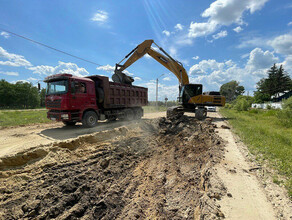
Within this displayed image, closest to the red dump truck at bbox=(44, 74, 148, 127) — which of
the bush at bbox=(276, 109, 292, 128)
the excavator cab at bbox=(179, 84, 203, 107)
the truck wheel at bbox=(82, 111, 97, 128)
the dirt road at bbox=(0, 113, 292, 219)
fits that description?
the truck wheel at bbox=(82, 111, 97, 128)

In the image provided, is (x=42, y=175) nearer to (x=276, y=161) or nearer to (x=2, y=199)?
(x=2, y=199)

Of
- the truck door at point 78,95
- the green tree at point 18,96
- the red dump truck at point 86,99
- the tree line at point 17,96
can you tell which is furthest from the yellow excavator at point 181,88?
the green tree at point 18,96

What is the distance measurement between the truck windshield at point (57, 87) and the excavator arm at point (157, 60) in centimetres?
517

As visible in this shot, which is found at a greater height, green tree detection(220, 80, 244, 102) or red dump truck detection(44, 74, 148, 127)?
green tree detection(220, 80, 244, 102)

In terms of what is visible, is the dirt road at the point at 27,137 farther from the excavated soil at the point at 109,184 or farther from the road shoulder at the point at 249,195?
the road shoulder at the point at 249,195

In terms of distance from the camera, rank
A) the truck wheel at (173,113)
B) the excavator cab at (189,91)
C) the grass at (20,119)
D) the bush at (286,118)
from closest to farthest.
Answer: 1. the grass at (20,119)
2. the bush at (286,118)
3. the truck wheel at (173,113)
4. the excavator cab at (189,91)

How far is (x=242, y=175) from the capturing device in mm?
3451

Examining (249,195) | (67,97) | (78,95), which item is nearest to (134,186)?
(249,195)

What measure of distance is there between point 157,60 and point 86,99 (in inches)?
281

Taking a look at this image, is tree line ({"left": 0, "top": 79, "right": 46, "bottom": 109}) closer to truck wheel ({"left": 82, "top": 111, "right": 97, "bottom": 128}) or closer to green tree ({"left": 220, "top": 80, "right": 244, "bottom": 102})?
truck wheel ({"left": 82, "top": 111, "right": 97, "bottom": 128})

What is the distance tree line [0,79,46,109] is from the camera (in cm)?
4306

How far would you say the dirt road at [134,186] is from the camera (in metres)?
2.44

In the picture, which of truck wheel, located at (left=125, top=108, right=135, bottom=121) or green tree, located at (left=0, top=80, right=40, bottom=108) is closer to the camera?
truck wheel, located at (left=125, top=108, right=135, bottom=121)

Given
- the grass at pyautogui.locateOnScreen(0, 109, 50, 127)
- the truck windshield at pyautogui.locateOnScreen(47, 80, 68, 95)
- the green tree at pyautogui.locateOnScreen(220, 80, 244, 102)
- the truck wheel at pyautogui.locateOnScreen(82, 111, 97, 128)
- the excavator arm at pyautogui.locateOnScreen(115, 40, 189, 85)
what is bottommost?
the grass at pyautogui.locateOnScreen(0, 109, 50, 127)
